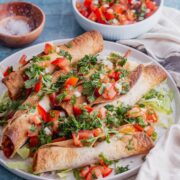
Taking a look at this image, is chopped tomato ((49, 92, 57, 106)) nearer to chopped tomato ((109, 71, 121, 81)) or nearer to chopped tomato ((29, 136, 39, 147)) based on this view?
chopped tomato ((29, 136, 39, 147))

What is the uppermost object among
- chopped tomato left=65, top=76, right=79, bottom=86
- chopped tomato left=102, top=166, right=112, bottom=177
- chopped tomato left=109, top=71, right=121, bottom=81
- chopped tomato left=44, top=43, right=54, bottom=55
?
chopped tomato left=44, top=43, right=54, bottom=55

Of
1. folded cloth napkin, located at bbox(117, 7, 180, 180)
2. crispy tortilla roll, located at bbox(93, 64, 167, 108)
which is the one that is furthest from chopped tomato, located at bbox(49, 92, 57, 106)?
folded cloth napkin, located at bbox(117, 7, 180, 180)

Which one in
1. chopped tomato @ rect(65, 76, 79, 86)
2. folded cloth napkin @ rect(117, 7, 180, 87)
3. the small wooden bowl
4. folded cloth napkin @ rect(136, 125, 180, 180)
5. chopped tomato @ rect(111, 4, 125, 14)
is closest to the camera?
folded cloth napkin @ rect(136, 125, 180, 180)

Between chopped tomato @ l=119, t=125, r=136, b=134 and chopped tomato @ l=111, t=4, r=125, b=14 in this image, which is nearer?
chopped tomato @ l=119, t=125, r=136, b=134

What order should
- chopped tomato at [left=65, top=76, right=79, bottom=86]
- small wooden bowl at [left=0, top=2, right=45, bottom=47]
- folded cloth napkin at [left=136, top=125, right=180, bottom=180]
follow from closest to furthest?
folded cloth napkin at [left=136, top=125, right=180, bottom=180] < chopped tomato at [left=65, top=76, right=79, bottom=86] < small wooden bowl at [left=0, top=2, right=45, bottom=47]

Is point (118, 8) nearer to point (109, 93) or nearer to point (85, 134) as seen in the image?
point (109, 93)

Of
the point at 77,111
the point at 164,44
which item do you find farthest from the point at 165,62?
the point at 77,111

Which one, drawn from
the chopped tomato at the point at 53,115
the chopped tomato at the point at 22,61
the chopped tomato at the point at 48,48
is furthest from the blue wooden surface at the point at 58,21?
the chopped tomato at the point at 53,115
